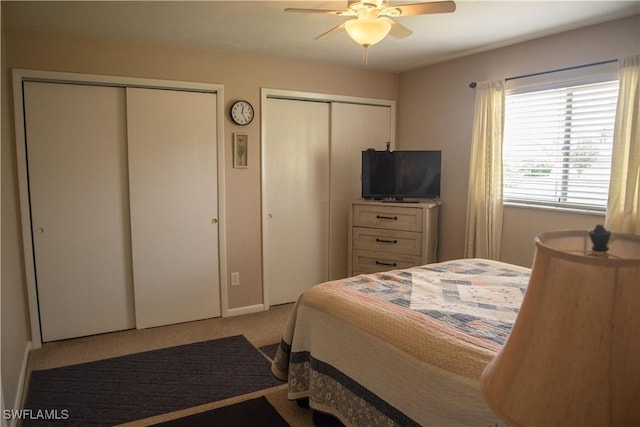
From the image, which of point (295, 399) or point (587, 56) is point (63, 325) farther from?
point (587, 56)

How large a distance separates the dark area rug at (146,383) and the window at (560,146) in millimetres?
2418

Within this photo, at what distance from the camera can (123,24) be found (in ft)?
9.73

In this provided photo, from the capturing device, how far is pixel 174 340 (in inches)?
133

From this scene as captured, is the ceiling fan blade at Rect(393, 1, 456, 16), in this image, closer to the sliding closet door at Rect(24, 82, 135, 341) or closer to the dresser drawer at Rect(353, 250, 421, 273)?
the dresser drawer at Rect(353, 250, 421, 273)

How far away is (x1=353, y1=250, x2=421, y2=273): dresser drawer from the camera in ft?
12.8

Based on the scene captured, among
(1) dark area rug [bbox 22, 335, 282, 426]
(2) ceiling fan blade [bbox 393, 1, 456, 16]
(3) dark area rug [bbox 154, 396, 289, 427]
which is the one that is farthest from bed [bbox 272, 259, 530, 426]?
(2) ceiling fan blade [bbox 393, 1, 456, 16]

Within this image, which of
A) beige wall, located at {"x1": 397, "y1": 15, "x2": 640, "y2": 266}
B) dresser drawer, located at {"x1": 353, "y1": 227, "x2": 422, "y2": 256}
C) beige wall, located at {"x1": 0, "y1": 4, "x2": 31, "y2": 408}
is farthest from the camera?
dresser drawer, located at {"x1": 353, "y1": 227, "x2": 422, "y2": 256}

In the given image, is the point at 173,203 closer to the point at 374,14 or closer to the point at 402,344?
the point at 374,14

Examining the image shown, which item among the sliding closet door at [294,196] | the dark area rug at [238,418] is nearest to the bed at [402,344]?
the dark area rug at [238,418]

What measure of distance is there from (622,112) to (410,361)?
2.28 m

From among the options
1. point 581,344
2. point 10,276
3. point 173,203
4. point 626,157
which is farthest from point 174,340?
point 626,157

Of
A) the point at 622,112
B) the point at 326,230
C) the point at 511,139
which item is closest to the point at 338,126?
the point at 326,230

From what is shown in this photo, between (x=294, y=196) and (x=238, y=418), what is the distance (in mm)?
2255

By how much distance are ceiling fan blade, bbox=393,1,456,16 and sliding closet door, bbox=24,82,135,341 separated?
7.75 feet
